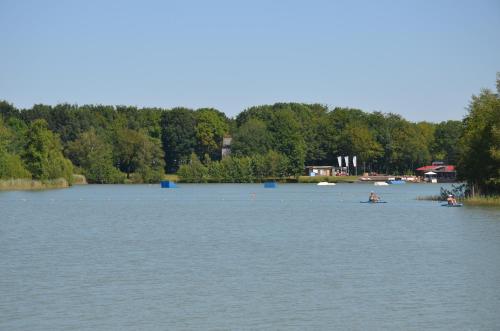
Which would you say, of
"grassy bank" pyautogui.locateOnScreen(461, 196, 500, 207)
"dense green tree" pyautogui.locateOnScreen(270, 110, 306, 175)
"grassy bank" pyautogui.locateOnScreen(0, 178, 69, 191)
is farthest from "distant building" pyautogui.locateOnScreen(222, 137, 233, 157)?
"grassy bank" pyautogui.locateOnScreen(461, 196, 500, 207)

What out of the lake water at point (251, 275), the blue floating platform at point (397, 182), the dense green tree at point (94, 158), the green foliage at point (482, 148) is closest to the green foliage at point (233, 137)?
the dense green tree at point (94, 158)

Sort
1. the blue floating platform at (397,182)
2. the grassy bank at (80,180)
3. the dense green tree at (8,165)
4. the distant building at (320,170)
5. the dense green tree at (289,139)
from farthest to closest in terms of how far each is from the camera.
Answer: the distant building at (320,170) → the dense green tree at (289,139) → the blue floating platform at (397,182) → the grassy bank at (80,180) → the dense green tree at (8,165)

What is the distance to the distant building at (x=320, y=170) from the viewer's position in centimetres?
17775

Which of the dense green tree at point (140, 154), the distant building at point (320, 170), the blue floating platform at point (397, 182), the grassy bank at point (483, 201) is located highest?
the dense green tree at point (140, 154)

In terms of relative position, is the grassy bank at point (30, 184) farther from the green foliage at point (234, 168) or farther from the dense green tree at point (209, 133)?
the dense green tree at point (209, 133)

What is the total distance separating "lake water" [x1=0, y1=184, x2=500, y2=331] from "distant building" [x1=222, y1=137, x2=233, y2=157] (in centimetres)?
12436

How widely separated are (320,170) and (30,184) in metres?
74.6

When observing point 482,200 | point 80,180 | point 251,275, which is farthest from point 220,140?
point 251,275

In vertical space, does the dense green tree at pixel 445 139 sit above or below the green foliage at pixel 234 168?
above

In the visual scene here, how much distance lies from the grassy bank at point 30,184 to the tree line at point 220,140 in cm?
2195

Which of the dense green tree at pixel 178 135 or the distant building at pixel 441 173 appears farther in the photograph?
the dense green tree at pixel 178 135

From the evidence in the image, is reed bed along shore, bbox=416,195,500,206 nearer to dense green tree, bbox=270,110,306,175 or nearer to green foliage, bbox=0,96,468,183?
green foliage, bbox=0,96,468,183

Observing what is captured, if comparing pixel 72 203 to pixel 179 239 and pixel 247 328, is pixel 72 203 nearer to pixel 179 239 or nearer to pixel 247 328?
pixel 179 239

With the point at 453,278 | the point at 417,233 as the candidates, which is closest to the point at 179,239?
the point at 417,233
